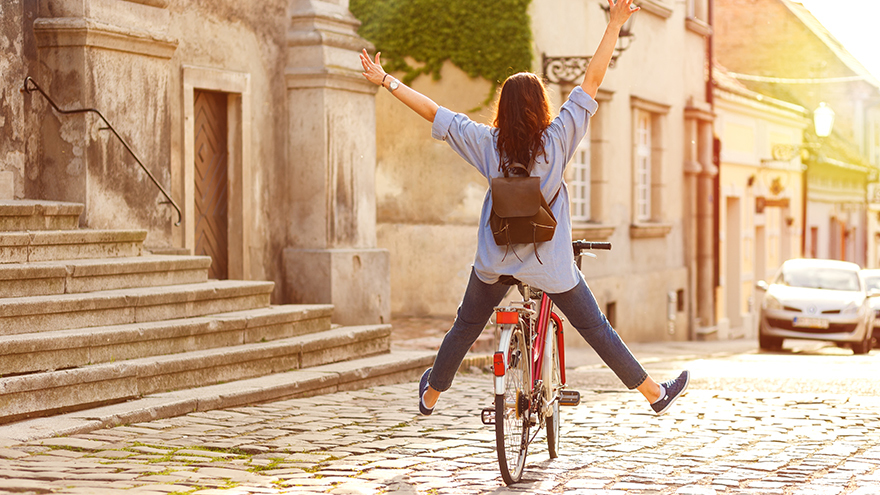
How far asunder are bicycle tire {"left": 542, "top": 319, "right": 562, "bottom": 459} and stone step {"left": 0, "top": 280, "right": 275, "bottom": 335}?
3342 mm

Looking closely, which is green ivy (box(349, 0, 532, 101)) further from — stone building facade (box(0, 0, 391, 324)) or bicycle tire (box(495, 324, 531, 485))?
bicycle tire (box(495, 324, 531, 485))

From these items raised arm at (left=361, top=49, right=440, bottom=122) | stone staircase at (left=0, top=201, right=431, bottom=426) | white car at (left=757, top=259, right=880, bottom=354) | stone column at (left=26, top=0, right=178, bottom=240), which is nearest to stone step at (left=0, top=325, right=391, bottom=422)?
stone staircase at (left=0, top=201, right=431, bottom=426)

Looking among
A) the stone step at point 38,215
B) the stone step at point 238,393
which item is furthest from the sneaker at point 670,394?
the stone step at point 38,215

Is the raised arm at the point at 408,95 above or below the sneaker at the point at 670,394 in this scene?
above

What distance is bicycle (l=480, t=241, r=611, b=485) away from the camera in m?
5.50

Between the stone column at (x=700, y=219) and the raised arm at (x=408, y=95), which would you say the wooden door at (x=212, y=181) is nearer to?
the raised arm at (x=408, y=95)

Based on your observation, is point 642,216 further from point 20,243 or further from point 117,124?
point 20,243

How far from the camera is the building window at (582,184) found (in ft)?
62.4

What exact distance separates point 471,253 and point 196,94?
5.45m

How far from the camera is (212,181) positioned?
39.0 feet

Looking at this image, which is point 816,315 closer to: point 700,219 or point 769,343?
point 769,343

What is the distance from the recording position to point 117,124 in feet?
32.9

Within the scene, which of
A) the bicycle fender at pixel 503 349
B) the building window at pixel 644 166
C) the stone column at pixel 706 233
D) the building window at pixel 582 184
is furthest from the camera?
the stone column at pixel 706 233

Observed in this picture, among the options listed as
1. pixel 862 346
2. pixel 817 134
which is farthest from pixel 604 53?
pixel 817 134
